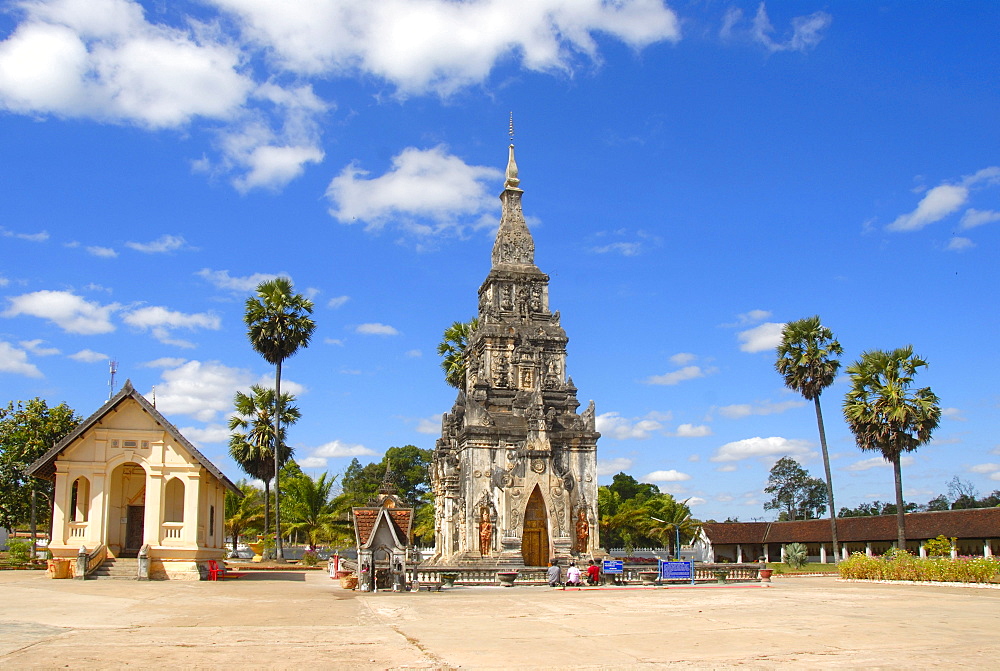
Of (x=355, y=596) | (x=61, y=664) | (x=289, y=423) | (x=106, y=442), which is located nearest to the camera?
(x=61, y=664)

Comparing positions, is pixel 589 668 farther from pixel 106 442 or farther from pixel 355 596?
pixel 106 442

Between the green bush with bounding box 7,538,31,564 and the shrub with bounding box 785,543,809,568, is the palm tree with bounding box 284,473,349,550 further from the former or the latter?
the shrub with bounding box 785,543,809,568

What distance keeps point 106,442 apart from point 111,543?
4.27m

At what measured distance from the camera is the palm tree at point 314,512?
51.1 meters

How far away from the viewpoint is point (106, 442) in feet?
99.3

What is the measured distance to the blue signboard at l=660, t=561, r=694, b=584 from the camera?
30.3 metres

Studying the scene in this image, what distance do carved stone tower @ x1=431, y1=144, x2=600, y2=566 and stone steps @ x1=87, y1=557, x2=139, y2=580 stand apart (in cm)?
1315

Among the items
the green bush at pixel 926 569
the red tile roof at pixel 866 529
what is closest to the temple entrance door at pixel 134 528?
the green bush at pixel 926 569

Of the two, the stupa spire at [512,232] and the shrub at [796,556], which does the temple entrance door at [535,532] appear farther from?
the shrub at [796,556]

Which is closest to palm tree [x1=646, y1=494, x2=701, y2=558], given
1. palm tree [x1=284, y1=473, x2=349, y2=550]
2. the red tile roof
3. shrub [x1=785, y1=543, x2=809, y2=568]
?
the red tile roof

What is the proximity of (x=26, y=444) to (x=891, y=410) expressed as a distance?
40232 mm

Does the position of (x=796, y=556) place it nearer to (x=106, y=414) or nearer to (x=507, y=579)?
(x=507, y=579)

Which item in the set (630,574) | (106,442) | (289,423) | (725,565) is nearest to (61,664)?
(106,442)

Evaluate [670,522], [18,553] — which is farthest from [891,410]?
[18,553]
